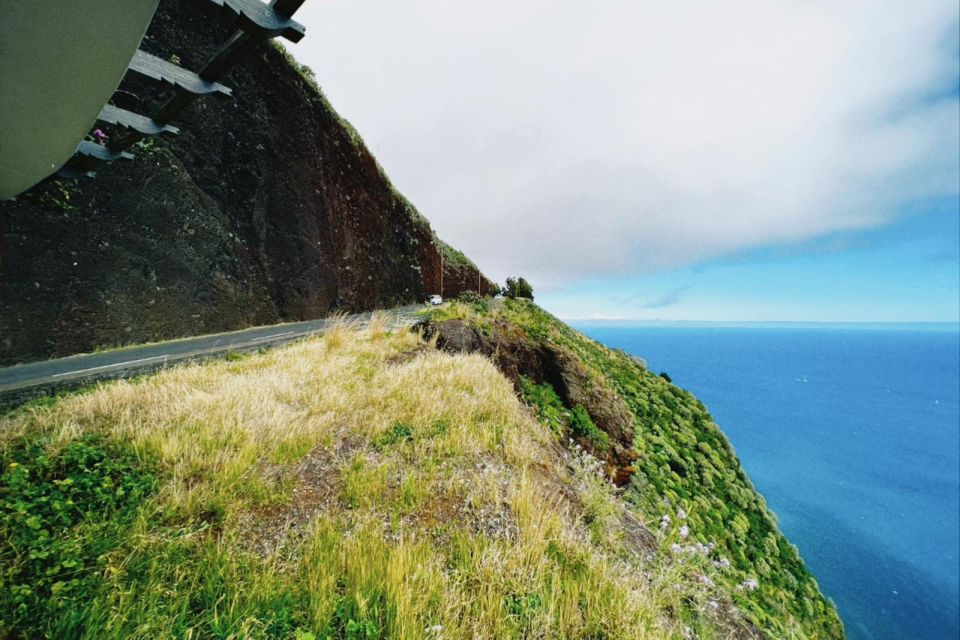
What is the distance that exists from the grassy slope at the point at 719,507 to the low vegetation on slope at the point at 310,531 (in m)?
2.62

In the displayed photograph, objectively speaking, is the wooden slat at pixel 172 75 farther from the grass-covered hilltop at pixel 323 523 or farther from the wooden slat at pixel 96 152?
the grass-covered hilltop at pixel 323 523

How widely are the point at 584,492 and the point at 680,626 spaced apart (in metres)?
1.45

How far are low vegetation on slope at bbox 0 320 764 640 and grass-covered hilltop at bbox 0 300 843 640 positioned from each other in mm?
15

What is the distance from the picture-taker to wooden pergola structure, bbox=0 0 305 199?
7.79 feet

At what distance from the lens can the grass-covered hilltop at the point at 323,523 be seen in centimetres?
198

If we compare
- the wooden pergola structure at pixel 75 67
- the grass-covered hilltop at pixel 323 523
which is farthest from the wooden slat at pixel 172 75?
the grass-covered hilltop at pixel 323 523

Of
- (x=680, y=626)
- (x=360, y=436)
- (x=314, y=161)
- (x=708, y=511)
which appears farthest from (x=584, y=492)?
(x=314, y=161)

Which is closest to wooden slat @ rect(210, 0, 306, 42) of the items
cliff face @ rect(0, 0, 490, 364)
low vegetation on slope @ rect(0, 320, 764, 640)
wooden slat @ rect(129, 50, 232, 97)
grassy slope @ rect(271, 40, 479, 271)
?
wooden slat @ rect(129, 50, 232, 97)

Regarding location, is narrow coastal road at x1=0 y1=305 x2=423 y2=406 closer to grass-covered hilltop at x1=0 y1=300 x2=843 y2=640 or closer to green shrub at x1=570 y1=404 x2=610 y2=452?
grass-covered hilltop at x1=0 y1=300 x2=843 y2=640

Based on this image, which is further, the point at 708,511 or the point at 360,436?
the point at 708,511

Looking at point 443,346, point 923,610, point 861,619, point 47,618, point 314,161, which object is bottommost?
point 923,610

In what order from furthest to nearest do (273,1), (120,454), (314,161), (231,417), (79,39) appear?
(314,161), (231,417), (120,454), (273,1), (79,39)

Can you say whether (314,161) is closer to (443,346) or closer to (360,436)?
(443,346)

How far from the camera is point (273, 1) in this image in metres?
2.83
